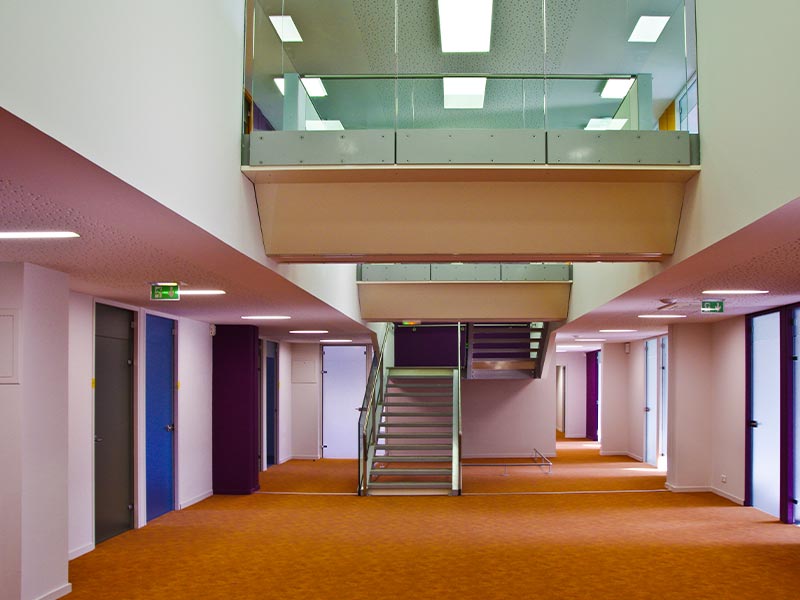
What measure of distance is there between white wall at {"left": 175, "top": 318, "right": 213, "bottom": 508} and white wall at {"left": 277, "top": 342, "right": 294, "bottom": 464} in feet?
16.3

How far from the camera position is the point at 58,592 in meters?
6.77

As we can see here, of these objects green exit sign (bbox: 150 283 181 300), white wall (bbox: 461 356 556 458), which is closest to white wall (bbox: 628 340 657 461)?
white wall (bbox: 461 356 556 458)

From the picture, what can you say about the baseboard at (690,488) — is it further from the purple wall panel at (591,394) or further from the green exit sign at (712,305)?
the purple wall panel at (591,394)

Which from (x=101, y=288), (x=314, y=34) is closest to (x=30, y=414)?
(x=101, y=288)

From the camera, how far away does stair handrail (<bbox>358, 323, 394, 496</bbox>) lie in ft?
41.2

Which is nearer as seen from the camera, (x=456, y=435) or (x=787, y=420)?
(x=787, y=420)

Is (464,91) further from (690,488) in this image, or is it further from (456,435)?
(690,488)

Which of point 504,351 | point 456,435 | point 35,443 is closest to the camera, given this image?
point 35,443

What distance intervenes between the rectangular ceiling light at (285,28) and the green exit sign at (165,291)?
2.60m

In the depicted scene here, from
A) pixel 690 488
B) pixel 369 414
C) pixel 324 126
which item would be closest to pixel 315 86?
pixel 324 126

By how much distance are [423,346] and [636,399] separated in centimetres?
507

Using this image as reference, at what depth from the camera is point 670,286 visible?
25.3 feet

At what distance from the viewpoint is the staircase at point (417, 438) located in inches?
495

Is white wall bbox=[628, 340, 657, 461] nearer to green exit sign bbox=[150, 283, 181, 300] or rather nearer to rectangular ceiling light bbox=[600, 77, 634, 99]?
rectangular ceiling light bbox=[600, 77, 634, 99]
